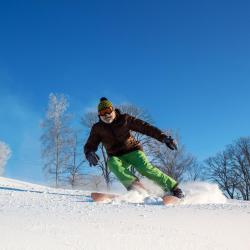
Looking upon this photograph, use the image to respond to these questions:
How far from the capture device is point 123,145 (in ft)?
15.7

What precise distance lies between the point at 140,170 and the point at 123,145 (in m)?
0.42

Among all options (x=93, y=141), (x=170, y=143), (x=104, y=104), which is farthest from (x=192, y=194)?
(x=104, y=104)

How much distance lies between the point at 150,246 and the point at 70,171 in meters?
21.3

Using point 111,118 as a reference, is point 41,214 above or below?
below

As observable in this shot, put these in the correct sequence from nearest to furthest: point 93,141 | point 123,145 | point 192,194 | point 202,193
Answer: point 192,194, point 202,193, point 123,145, point 93,141

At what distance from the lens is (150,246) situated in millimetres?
1709

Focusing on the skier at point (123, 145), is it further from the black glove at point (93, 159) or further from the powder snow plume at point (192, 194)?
the powder snow plume at point (192, 194)

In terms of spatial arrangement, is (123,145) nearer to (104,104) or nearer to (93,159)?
(93,159)

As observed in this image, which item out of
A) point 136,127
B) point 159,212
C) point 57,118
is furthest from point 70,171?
point 159,212

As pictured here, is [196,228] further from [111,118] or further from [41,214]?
[111,118]

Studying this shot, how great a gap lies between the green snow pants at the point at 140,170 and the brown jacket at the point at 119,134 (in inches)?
6.3

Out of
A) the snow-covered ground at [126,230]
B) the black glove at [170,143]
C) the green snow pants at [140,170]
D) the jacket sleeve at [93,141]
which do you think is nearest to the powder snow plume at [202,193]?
the green snow pants at [140,170]

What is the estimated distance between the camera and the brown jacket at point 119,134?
480cm

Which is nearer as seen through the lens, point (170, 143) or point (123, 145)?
point (170, 143)
